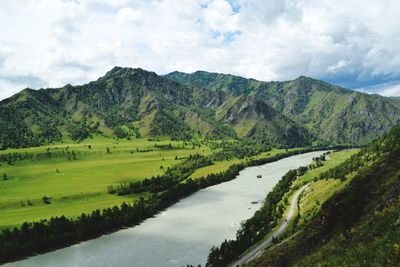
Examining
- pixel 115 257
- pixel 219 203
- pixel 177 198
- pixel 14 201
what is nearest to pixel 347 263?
pixel 115 257

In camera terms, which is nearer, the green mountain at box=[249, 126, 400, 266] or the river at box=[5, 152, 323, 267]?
the green mountain at box=[249, 126, 400, 266]

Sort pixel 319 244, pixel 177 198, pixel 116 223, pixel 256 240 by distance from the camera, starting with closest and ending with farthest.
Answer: pixel 319 244, pixel 256 240, pixel 116 223, pixel 177 198

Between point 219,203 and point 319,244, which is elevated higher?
point 319,244

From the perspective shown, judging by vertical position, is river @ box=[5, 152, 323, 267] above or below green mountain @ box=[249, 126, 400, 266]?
below

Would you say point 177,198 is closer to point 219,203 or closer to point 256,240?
point 219,203

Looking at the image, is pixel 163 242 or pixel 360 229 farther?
pixel 163 242

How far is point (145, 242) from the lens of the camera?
126688 millimetres

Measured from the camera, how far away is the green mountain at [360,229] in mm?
22750

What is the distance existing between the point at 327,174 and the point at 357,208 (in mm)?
152344

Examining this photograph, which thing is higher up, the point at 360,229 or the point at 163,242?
the point at 360,229

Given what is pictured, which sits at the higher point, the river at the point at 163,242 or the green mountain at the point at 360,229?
the green mountain at the point at 360,229

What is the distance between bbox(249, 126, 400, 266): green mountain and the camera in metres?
22.8

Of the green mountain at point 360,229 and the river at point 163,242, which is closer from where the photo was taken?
the green mountain at point 360,229

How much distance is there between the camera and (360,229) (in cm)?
3136
